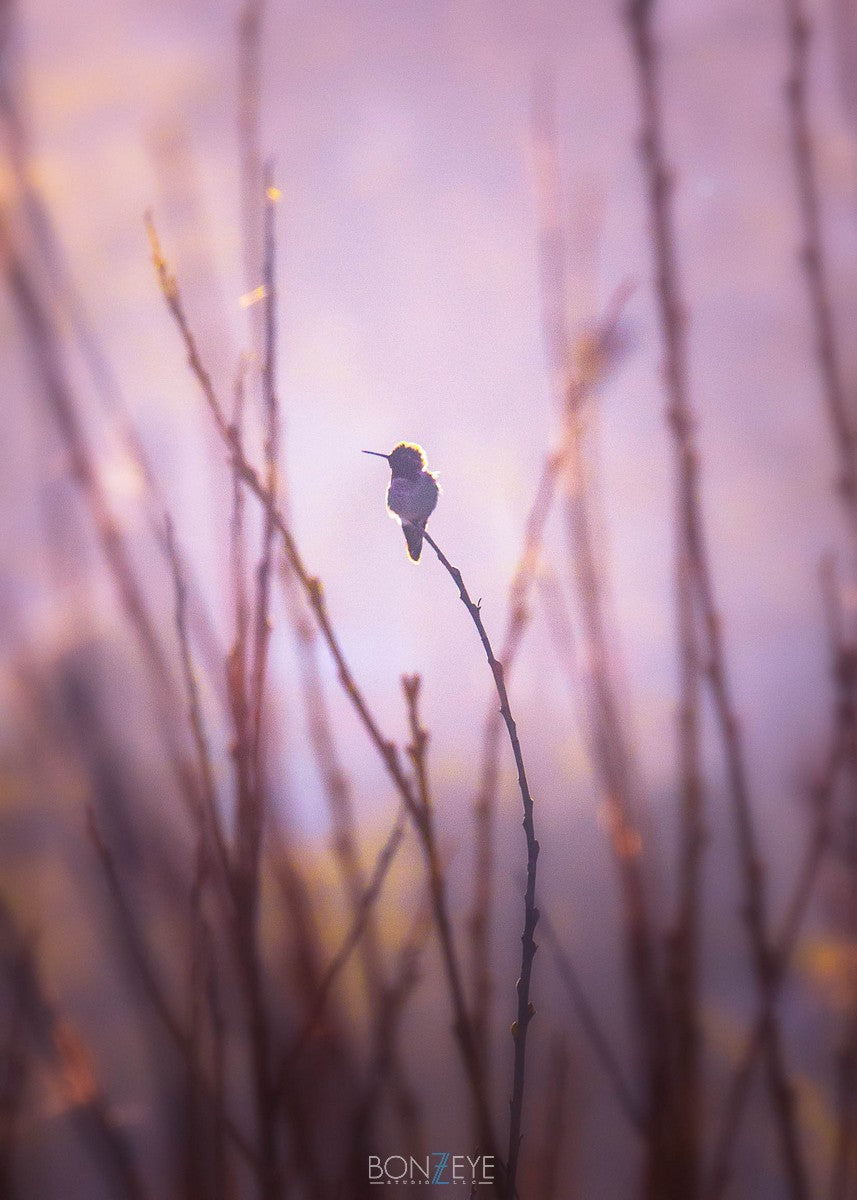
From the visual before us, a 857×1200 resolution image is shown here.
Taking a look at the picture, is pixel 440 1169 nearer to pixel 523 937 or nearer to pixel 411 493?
pixel 523 937

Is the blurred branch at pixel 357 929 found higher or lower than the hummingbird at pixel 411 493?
lower

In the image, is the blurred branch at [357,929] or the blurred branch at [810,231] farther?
the blurred branch at [810,231]

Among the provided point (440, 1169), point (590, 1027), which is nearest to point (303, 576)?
point (590, 1027)

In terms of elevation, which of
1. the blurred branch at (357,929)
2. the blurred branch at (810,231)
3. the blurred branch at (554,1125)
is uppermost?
the blurred branch at (810,231)

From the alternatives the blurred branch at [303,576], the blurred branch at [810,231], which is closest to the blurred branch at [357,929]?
the blurred branch at [303,576]

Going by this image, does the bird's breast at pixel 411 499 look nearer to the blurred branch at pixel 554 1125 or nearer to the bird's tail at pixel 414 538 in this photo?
the bird's tail at pixel 414 538

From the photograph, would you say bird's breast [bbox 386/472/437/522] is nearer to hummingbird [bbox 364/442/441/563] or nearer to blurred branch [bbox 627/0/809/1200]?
hummingbird [bbox 364/442/441/563]

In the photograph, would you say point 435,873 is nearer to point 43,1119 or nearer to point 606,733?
point 606,733

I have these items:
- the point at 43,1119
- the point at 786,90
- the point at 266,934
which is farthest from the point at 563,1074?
the point at 43,1119
